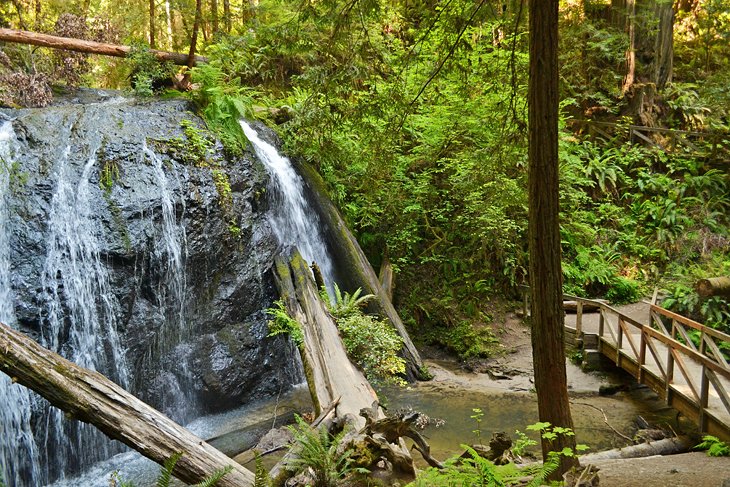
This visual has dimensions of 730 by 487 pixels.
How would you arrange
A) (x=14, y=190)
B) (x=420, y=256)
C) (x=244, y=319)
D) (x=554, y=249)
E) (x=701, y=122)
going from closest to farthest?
(x=554, y=249)
(x=14, y=190)
(x=244, y=319)
(x=420, y=256)
(x=701, y=122)

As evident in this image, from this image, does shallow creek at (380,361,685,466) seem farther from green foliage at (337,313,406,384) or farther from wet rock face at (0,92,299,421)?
wet rock face at (0,92,299,421)

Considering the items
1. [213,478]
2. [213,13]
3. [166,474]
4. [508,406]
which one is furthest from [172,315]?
[213,13]

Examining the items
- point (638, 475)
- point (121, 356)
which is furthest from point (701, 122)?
point (121, 356)

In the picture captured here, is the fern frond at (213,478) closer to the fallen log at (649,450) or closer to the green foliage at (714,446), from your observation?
the fallen log at (649,450)

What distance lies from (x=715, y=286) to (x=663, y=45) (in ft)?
27.8

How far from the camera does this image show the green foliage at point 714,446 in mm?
6500

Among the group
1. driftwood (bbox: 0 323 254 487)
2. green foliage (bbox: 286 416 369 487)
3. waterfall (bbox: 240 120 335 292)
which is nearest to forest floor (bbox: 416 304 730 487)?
green foliage (bbox: 286 416 369 487)

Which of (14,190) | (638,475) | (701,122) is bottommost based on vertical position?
(638,475)

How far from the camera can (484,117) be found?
12.2m

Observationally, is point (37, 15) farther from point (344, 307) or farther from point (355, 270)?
point (344, 307)

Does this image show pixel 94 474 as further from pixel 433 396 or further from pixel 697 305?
pixel 697 305

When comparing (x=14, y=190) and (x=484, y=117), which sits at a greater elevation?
(x=484, y=117)

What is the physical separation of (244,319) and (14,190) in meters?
4.04

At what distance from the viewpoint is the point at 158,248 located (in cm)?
857
